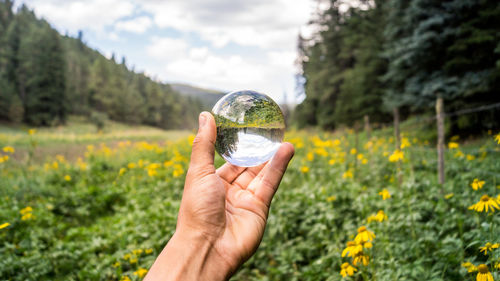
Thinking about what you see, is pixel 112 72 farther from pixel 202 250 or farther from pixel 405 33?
pixel 202 250

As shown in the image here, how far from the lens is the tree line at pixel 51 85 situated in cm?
3366

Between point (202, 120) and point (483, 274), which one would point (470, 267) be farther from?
point (202, 120)

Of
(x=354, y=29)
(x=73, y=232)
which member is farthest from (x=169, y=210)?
(x=354, y=29)

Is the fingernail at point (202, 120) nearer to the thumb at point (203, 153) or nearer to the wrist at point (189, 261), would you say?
the thumb at point (203, 153)

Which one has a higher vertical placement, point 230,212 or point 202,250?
point 230,212

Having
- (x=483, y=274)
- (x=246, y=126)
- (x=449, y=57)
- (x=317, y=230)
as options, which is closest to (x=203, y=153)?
(x=246, y=126)

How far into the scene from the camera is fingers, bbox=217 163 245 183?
193 cm

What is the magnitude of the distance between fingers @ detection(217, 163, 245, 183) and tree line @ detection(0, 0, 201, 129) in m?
26.8

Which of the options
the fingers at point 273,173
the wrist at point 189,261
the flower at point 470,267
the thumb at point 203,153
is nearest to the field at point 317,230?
the flower at point 470,267

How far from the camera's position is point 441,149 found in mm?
4059

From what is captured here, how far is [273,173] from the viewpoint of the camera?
1746 millimetres

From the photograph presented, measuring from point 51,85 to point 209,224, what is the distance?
136 feet

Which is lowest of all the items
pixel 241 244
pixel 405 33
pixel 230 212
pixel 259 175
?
pixel 241 244

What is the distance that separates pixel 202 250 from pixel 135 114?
5678 centimetres
